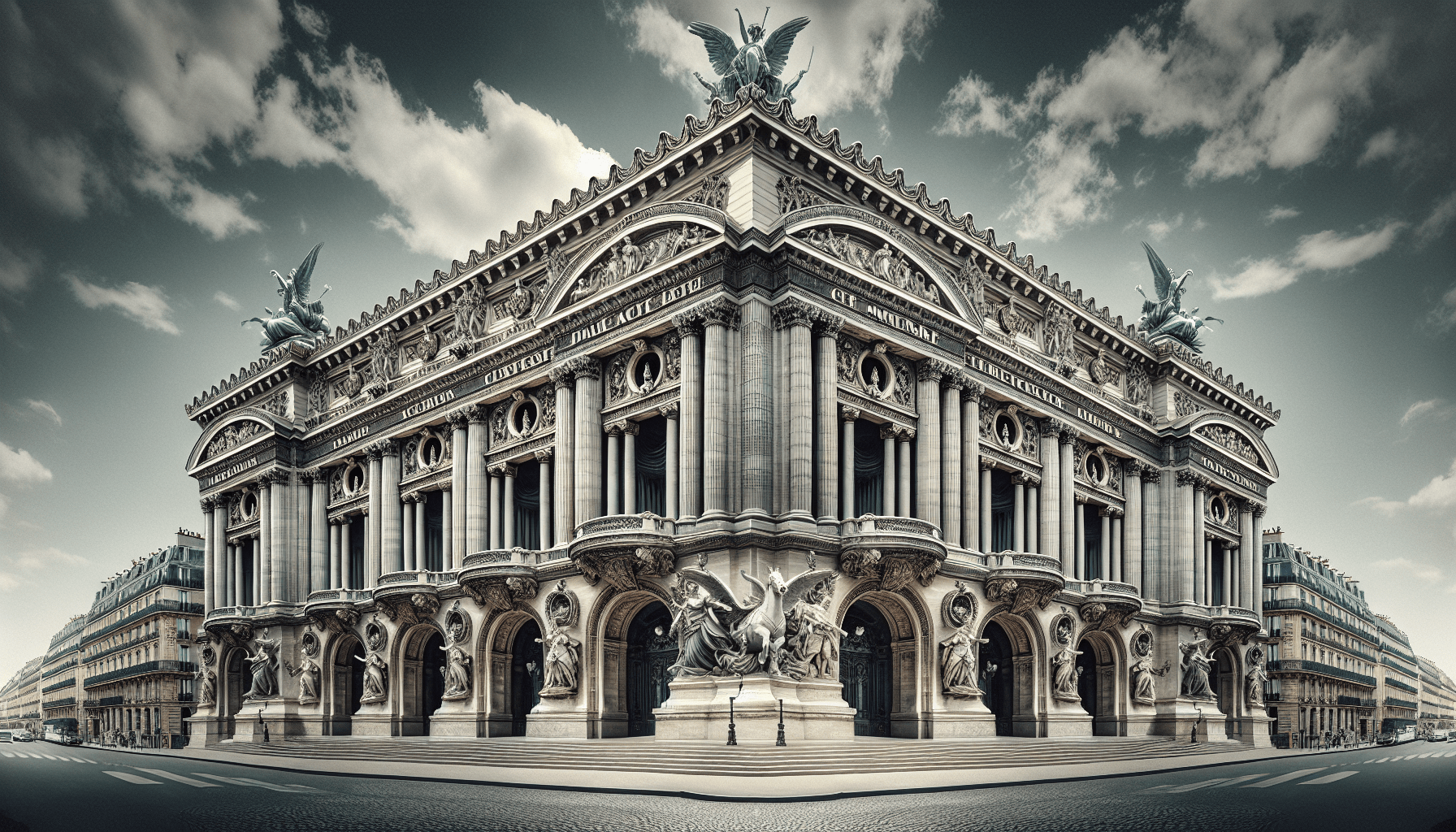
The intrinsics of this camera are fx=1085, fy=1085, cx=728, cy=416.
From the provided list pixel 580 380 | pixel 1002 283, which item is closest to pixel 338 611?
pixel 580 380

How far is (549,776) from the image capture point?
2730cm

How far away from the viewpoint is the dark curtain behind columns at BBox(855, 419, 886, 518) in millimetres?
42406

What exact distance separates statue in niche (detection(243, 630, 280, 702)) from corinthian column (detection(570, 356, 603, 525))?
24.7m

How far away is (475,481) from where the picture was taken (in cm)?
4800

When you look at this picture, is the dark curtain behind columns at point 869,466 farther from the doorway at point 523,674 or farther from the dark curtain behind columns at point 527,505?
the doorway at point 523,674

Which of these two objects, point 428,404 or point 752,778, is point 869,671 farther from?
point 428,404

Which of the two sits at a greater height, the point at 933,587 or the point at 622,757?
the point at 933,587

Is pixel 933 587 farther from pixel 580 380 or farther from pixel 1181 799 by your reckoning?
pixel 1181 799

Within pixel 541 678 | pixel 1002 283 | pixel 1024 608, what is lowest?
pixel 541 678

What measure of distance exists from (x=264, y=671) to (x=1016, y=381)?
4040 centimetres

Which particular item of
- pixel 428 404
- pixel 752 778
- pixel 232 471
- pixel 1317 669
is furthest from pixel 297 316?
pixel 1317 669

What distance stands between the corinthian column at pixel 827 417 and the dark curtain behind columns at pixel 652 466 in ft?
22.7

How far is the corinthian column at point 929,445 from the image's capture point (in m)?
42.6

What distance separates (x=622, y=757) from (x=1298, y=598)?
62476 mm
